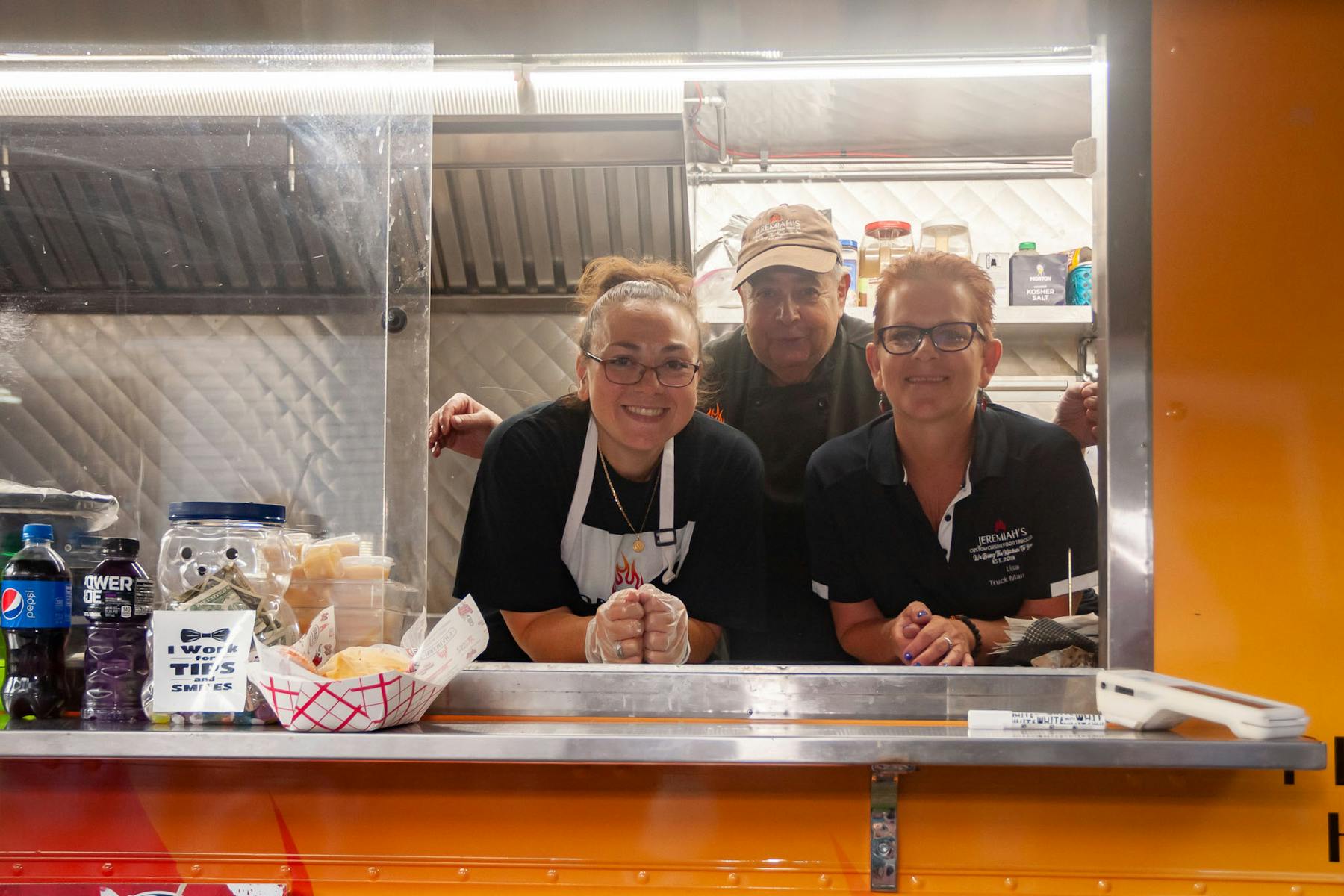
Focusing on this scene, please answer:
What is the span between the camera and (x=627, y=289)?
2.06 m

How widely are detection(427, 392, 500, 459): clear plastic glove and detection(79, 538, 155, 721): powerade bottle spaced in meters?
0.71

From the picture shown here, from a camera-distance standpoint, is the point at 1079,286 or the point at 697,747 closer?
the point at 697,747

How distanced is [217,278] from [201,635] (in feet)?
2.97

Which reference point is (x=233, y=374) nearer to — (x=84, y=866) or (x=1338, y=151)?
(x=84, y=866)

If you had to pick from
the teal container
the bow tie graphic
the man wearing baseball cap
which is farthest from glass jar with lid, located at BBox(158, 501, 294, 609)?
the teal container

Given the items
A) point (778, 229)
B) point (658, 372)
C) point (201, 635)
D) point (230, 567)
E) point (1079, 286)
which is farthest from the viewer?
point (1079, 286)

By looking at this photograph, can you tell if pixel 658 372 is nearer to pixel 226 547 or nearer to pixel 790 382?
pixel 790 382

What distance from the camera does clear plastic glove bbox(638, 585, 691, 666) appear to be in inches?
65.9

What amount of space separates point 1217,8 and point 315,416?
1736 millimetres

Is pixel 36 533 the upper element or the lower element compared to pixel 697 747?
upper

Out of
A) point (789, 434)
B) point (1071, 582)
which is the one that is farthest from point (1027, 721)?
point (789, 434)

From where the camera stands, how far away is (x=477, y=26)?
1729 mm

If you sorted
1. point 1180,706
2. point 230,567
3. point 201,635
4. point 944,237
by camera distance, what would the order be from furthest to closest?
point 944,237 < point 230,567 < point 201,635 < point 1180,706

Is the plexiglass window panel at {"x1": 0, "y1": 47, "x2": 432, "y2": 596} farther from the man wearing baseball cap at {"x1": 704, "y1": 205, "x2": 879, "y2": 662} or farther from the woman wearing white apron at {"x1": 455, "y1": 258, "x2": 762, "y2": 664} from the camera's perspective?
the man wearing baseball cap at {"x1": 704, "y1": 205, "x2": 879, "y2": 662}
